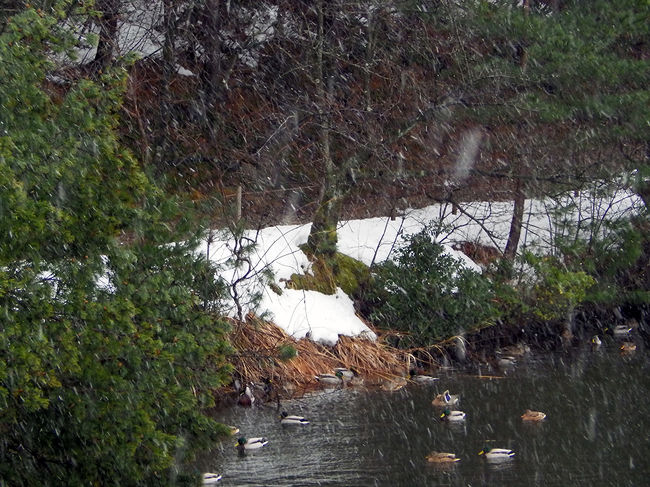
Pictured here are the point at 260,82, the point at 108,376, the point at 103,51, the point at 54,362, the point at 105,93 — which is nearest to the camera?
the point at 54,362

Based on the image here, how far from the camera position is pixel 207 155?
1557 centimetres

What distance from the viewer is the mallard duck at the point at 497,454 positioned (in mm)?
9594

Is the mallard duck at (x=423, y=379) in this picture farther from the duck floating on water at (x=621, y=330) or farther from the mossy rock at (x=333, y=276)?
the duck floating on water at (x=621, y=330)

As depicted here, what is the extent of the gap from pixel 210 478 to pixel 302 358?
520cm

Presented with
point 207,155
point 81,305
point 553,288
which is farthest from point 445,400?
point 81,305

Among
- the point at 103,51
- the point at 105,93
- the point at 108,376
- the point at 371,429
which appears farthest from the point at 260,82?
the point at 108,376

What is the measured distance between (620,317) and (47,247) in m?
14.6

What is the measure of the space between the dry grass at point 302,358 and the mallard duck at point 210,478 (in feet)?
8.72

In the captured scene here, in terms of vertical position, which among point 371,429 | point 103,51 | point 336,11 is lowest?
point 371,429

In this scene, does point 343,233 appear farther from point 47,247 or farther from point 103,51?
point 47,247

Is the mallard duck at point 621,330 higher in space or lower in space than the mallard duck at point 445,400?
higher

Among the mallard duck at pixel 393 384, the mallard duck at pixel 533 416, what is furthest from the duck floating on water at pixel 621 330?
the mallard duck at pixel 533 416

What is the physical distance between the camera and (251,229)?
15.6 m

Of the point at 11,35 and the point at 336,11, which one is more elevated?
the point at 336,11
